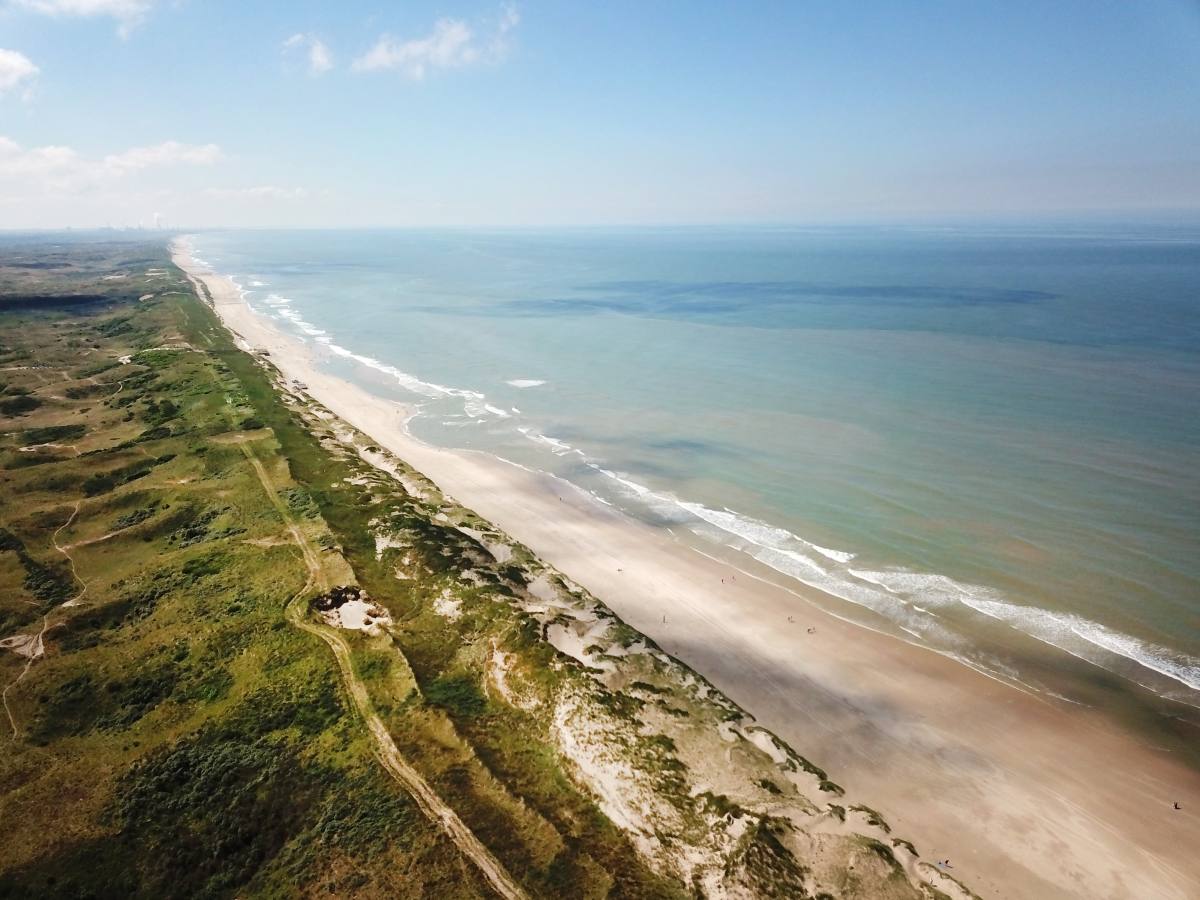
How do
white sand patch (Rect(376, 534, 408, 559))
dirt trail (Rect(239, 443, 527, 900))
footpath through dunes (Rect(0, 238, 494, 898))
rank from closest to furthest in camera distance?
dirt trail (Rect(239, 443, 527, 900)) → footpath through dunes (Rect(0, 238, 494, 898)) → white sand patch (Rect(376, 534, 408, 559))

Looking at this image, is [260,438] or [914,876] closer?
[914,876]

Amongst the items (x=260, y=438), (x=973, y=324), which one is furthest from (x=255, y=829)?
(x=973, y=324)

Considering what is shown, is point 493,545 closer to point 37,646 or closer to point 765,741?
point 765,741

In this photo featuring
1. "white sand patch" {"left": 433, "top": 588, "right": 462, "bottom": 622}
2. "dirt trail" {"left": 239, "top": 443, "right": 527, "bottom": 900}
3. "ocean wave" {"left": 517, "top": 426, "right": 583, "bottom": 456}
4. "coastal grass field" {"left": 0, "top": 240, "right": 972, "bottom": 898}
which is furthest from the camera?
"ocean wave" {"left": 517, "top": 426, "right": 583, "bottom": 456}

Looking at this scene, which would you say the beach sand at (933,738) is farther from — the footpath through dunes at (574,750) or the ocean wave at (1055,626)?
the ocean wave at (1055,626)

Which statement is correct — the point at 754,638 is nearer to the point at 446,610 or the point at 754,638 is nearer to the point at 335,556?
the point at 446,610

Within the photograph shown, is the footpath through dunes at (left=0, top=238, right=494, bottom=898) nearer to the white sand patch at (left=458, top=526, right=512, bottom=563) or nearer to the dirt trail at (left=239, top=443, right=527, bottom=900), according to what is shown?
the dirt trail at (left=239, top=443, right=527, bottom=900)

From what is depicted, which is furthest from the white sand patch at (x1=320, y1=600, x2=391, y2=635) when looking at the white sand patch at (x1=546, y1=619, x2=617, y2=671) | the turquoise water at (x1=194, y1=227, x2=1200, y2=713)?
the turquoise water at (x1=194, y1=227, x2=1200, y2=713)
